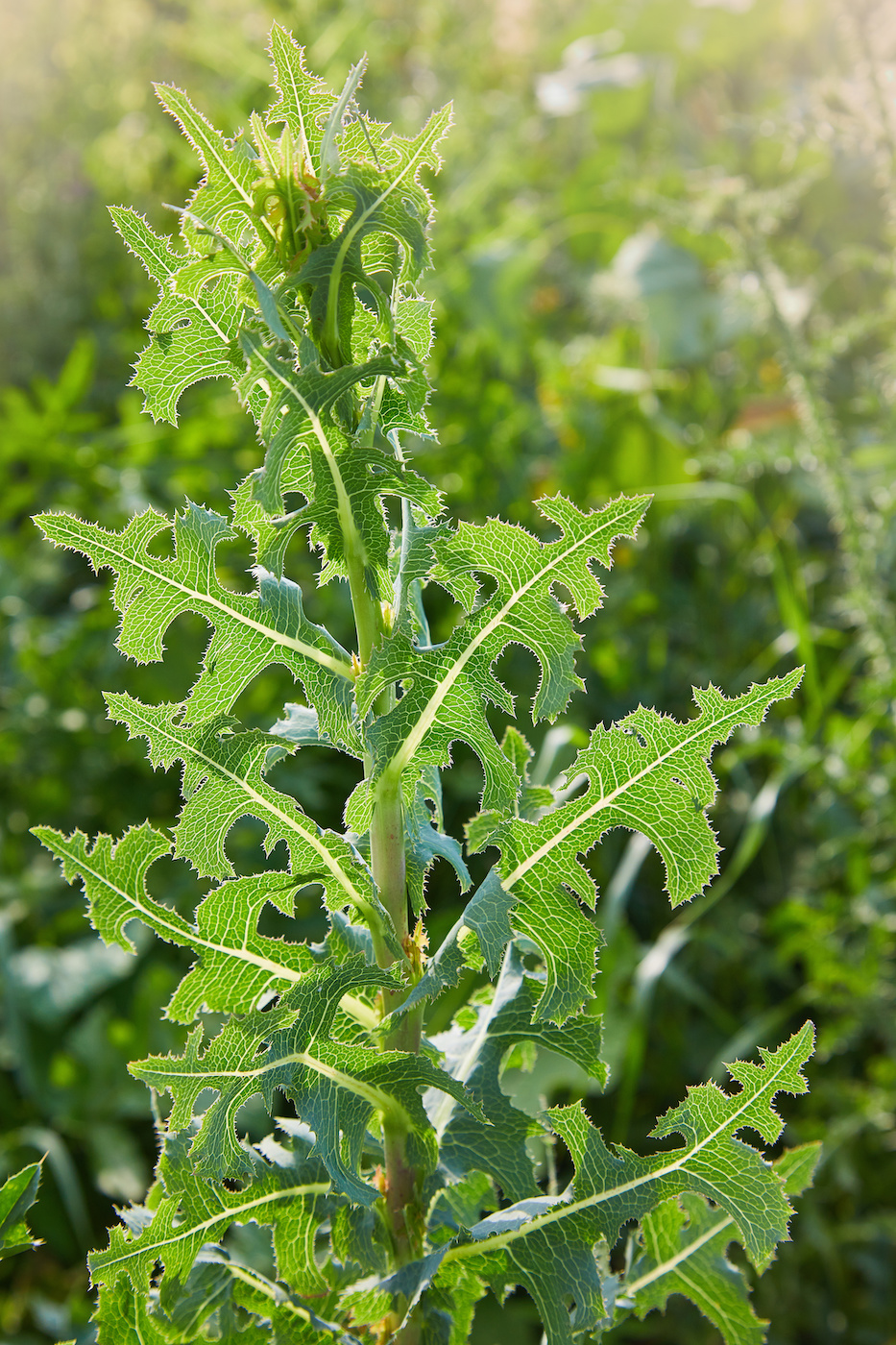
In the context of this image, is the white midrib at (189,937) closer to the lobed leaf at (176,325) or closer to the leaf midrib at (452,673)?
the leaf midrib at (452,673)

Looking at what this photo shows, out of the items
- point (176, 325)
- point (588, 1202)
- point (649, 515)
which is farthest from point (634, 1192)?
point (649, 515)

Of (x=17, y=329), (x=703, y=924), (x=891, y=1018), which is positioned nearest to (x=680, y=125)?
(x=17, y=329)

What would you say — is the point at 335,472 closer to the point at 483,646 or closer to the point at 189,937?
the point at 483,646

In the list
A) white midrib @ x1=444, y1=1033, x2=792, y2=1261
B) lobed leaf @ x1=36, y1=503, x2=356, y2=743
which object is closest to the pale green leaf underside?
white midrib @ x1=444, y1=1033, x2=792, y2=1261

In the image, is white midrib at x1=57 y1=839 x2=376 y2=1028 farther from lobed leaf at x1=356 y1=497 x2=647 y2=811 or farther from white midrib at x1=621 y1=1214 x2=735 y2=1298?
white midrib at x1=621 y1=1214 x2=735 y2=1298

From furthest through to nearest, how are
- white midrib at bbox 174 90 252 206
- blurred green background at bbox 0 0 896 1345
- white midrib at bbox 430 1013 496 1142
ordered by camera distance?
blurred green background at bbox 0 0 896 1345 < white midrib at bbox 430 1013 496 1142 < white midrib at bbox 174 90 252 206

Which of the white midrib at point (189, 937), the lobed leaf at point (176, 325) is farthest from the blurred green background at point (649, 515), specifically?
the lobed leaf at point (176, 325)
